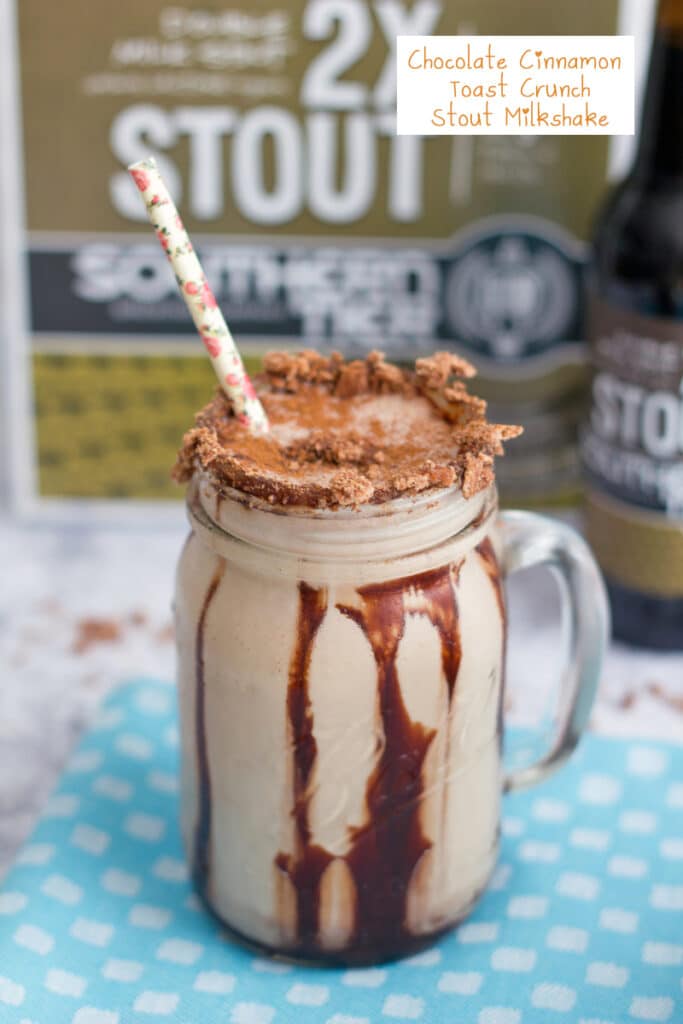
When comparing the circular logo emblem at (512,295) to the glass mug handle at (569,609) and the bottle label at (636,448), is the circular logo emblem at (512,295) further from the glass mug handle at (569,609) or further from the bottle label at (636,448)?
the glass mug handle at (569,609)

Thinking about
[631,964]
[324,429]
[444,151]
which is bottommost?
[631,964]

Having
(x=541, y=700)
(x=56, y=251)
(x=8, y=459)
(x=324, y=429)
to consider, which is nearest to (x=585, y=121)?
(x=324, y=429)

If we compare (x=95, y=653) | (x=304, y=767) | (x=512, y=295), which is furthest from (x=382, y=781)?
(x=512, y=295)

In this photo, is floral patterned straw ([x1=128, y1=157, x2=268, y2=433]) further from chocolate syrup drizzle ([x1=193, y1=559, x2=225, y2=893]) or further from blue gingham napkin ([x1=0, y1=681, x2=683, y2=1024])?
blue gingham napkin ([x1=0, y1=681, x2=683, y2=1024])

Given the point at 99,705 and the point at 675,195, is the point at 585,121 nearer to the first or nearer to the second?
the point at 675,195

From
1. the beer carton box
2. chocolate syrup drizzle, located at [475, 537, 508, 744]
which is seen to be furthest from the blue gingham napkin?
the beer carton box

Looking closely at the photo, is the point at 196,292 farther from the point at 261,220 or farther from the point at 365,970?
the point at 261,220
